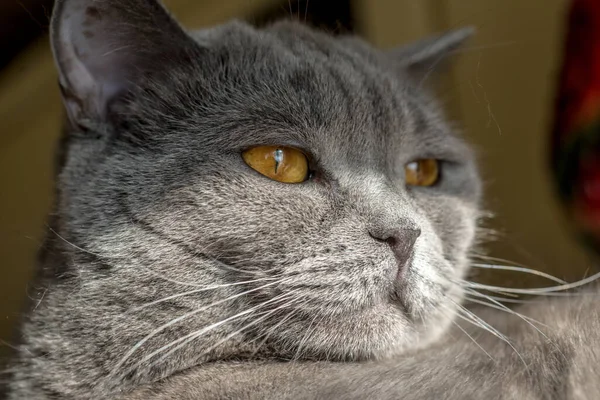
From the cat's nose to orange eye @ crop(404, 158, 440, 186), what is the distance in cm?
24

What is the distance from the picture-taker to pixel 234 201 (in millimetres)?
793

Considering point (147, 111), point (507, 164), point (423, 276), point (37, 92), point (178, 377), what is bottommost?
point (178, 377)

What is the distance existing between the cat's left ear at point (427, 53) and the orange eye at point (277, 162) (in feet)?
1.31

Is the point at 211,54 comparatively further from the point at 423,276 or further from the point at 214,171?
the point at 423,276

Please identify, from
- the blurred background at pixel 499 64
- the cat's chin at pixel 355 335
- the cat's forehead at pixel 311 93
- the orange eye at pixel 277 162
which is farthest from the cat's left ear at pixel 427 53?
the cat's chin at pixel 355 335

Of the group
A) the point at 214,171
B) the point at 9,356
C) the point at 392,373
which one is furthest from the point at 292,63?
the point at 9,356

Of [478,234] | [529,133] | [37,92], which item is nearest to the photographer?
[478,234]

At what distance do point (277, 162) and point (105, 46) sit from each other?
31cm

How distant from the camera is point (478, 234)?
1.11 metres

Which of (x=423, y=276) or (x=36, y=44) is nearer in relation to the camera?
(x=423, y=276)

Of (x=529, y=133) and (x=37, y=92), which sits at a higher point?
(x=37, y=92)

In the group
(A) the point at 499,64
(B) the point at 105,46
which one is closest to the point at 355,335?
(B) the point at 105,46

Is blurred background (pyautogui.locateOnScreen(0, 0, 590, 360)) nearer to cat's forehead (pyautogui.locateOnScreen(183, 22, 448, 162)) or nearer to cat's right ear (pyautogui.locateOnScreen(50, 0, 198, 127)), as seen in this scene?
cat's forehead (pyautogui.locateOnScreen(183, 22, 448, 162))

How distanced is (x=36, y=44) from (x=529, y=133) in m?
1.79
